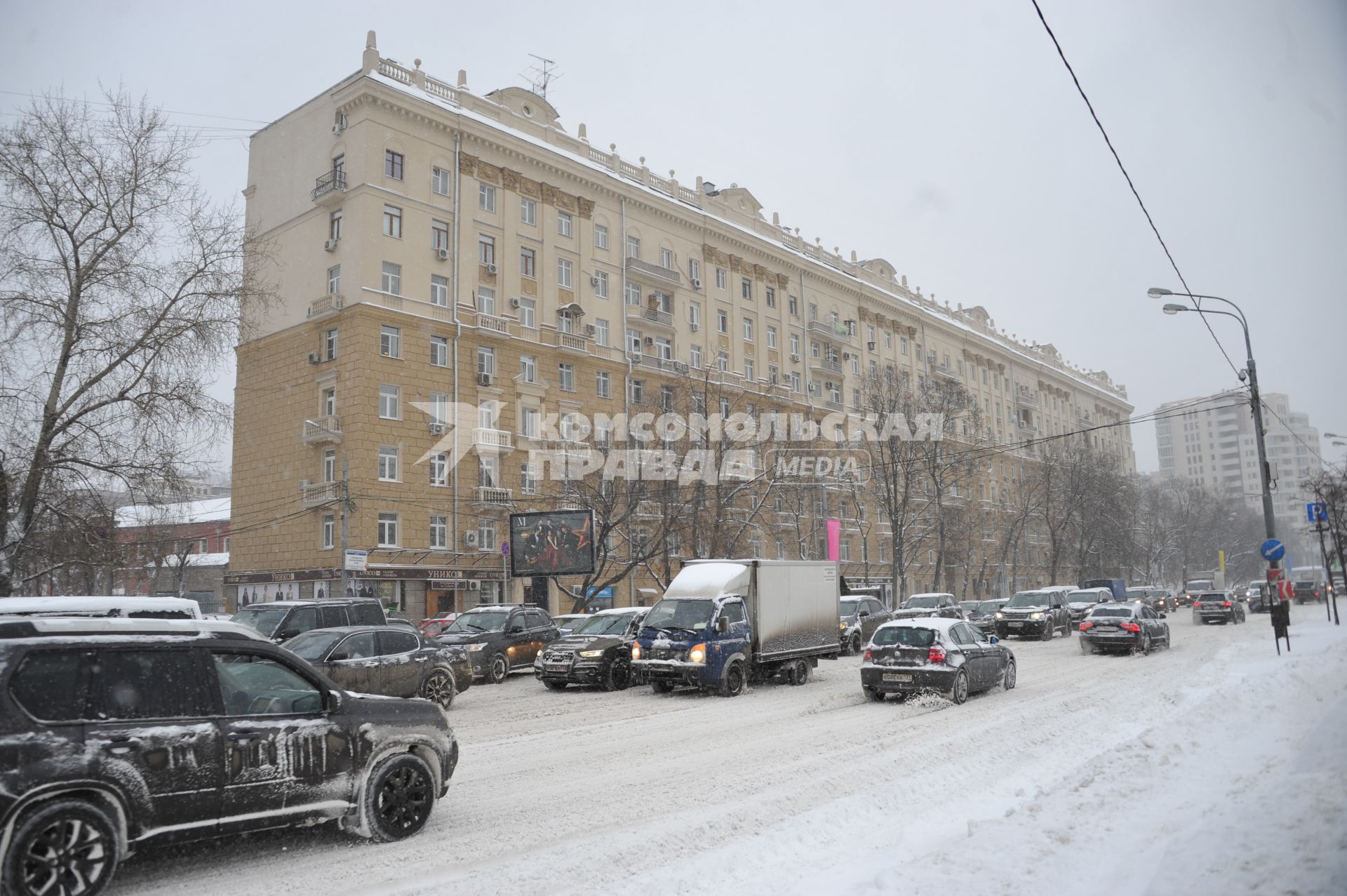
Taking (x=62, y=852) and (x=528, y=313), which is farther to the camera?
(x=528, y=313)

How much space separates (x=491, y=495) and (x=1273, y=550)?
30350mm

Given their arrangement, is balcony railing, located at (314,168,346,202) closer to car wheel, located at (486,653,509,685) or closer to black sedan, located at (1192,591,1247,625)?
car wheel, located at (486,653,509,685)

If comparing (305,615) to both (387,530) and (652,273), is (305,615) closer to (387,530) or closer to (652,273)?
(387,530)

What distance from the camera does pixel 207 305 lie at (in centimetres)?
2155

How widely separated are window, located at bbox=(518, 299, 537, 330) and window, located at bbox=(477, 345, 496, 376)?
225 cm

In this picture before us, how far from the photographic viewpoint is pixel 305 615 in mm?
19453

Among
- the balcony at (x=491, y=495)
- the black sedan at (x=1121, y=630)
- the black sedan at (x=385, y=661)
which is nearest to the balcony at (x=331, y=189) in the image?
the balcony at (x=491, y=495)

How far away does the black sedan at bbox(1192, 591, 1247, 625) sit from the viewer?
4166cm


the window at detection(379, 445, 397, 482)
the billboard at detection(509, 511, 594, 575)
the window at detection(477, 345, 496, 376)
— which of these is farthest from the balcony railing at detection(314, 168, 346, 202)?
the billboard at detection(509, 511, 594, 575)

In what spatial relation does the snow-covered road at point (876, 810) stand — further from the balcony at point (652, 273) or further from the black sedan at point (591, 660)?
the balcony at point (652, 273)

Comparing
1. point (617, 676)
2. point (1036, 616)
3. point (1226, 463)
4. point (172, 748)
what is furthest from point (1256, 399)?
point (1226, 463)

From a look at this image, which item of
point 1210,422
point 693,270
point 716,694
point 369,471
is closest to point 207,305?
point 716,694

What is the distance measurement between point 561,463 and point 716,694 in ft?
85.6

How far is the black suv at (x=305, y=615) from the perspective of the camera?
62.4 ft
